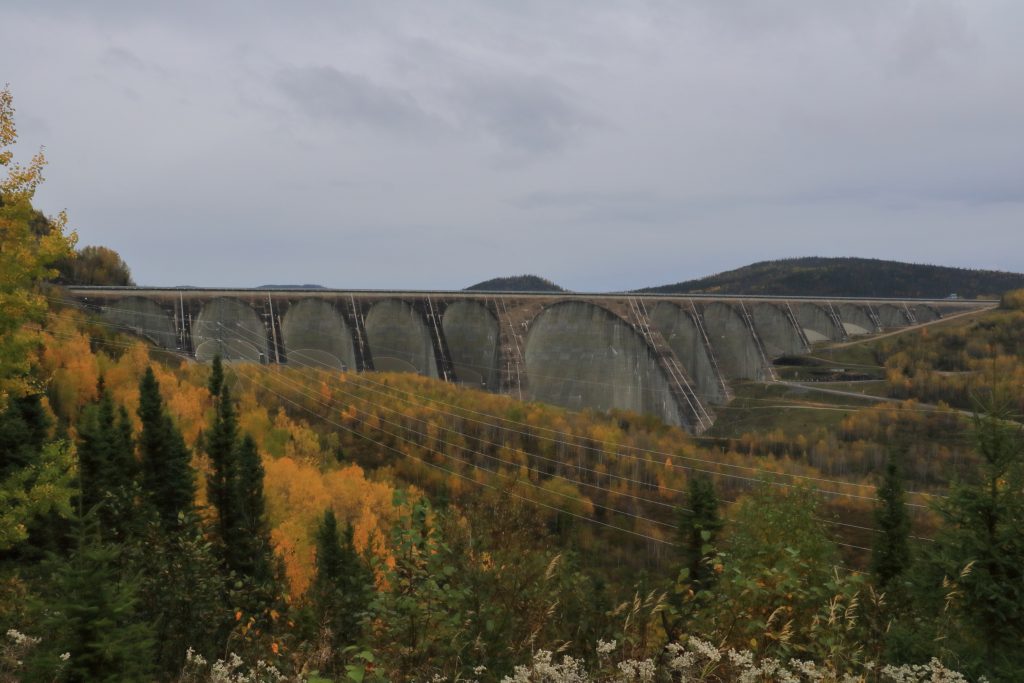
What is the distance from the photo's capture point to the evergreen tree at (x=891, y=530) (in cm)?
2336

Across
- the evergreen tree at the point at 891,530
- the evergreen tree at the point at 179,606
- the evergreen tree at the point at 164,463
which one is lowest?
the evergreen tree at the point at 891,530

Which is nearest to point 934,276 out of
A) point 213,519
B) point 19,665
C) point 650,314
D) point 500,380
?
point 650,314

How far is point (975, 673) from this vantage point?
4.63 m

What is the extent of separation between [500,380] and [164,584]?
173ft

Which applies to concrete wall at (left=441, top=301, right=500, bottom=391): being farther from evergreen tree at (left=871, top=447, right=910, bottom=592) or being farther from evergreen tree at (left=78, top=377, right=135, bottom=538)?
evergreen tree at (left=871, top=447, right=910, bottom=592)

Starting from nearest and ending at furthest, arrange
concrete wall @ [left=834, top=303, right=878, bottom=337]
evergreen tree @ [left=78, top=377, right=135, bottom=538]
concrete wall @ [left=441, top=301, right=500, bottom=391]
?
evergreen tree @ [left=78, top=377, right=135, bottom=538]
concrete wall @ [left=441, top=301, right=500, bottom=391]
concrete wall @ [left=834, top=303, right=878, bottom=337]

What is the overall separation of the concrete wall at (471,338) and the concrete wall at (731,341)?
31601mm

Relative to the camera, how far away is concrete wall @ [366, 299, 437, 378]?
58969mm

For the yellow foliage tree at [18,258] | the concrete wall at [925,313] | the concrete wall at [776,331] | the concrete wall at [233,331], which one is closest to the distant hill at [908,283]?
the concrete wall at [925,313]

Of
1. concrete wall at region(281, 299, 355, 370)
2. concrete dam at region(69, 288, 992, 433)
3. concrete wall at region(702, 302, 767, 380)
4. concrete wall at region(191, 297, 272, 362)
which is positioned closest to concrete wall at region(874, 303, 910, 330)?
concrete dam at region(69, 288, 992, 433)

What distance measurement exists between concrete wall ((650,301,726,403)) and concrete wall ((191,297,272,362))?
142ft

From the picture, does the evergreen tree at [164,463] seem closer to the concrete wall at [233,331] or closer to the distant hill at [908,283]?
the concrete wall at [233,331]

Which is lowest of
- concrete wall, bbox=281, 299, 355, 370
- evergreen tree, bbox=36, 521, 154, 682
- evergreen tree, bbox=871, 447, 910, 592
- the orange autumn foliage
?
the orange autumn foliage

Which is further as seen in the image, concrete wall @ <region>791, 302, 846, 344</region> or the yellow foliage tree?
concrete wall @ <region>791, 302, 846, 344</region>
